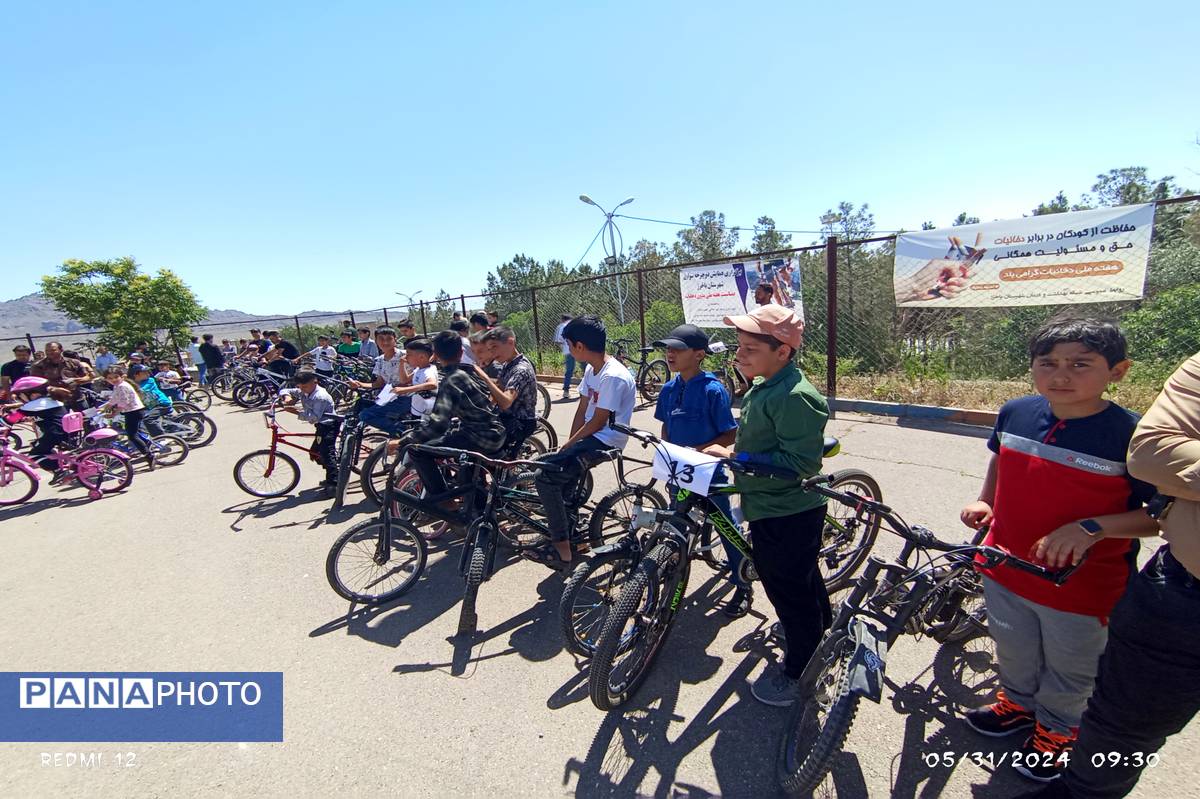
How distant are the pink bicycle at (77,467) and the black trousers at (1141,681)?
29.5 ft

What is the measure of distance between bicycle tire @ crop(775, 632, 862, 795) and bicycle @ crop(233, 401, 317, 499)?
18.0 feet

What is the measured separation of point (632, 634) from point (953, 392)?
20.9 feet

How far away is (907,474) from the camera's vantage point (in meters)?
4.87

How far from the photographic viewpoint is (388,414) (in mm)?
5523

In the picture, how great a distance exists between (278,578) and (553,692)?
2.66 meters

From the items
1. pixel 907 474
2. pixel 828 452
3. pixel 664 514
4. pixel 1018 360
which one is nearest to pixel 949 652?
pixel 828 452

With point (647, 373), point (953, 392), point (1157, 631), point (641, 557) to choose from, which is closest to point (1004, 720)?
point (1157, 631)

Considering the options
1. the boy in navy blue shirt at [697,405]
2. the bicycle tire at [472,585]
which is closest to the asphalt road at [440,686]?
the bicycle tire at [472,585]

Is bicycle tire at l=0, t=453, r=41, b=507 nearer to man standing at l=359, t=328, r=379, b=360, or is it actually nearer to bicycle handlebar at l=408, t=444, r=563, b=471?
man standing at l=359, t=328, r=379, b=360

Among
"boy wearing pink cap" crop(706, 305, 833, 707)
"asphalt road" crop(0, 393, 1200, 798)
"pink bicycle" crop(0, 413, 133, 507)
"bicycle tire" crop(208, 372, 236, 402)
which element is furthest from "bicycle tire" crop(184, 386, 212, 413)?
"boy wearing pink cap" crop(706, 305, 833, 707)

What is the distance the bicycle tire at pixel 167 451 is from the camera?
760 cm

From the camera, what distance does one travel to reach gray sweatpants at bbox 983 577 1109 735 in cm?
176

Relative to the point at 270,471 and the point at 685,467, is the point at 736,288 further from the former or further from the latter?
the point at 270,471

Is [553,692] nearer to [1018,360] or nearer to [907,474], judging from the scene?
[907,474]
